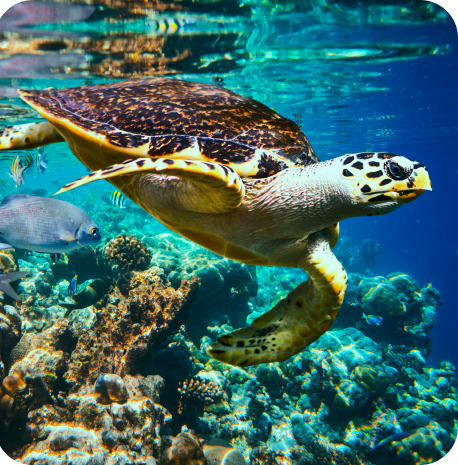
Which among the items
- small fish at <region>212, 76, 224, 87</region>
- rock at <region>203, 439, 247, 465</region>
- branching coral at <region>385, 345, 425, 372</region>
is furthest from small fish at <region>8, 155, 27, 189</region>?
branching coral at <region>385, 345, 425, 372</region>

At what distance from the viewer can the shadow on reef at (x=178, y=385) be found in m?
3.14

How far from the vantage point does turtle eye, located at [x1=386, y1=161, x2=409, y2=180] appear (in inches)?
66.1

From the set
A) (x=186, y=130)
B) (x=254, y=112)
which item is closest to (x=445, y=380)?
(x=254, y=112)

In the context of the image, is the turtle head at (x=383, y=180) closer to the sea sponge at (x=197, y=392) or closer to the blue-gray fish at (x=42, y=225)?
the blue-gray fish at (x=42, y=225)

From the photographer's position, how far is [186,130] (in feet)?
6.69

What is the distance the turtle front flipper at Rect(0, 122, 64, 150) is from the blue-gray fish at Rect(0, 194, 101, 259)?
0.89 metres

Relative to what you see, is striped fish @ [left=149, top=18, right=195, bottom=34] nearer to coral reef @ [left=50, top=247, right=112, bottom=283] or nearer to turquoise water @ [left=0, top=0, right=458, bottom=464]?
turquoise water @ [left=0, top=0, right=458, bottom=464]

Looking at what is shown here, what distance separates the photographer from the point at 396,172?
66.4 inches

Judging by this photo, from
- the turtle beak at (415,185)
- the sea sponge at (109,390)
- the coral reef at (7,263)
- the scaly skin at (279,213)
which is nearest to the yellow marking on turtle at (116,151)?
the scaly skin at (279,213)

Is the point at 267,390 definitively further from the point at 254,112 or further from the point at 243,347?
the point at 254,112

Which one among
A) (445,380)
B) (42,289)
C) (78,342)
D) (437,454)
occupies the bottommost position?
(445,380)

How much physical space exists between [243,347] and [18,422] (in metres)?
2.87

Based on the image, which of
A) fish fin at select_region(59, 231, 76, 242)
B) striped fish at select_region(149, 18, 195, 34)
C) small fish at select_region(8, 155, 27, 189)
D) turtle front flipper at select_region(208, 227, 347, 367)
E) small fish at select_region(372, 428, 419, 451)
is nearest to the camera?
turtle front flipper at select_region(208, 227, 347, 367)

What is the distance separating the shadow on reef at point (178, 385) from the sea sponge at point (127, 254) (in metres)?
0.03
